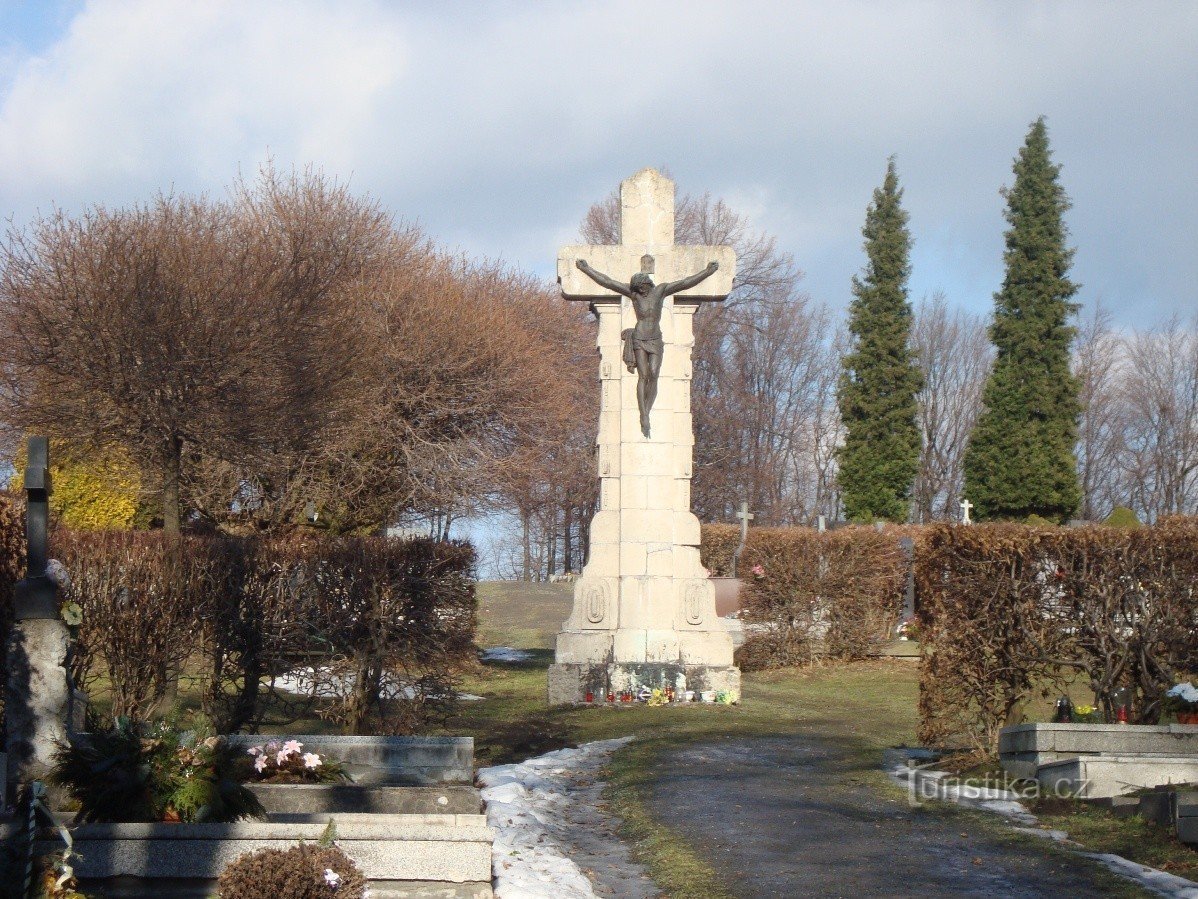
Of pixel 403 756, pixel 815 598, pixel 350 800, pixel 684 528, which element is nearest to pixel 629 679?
pixel 684 528

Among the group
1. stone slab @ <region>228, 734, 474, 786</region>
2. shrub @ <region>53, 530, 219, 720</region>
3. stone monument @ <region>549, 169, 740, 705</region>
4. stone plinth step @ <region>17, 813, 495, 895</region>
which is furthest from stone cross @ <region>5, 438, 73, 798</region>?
stone monument @ <region>549, 169, 740, 705</region>

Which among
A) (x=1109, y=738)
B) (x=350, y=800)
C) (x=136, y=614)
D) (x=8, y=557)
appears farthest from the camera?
(x=136, y=614)

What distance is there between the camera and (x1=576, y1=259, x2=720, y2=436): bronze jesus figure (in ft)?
56.9

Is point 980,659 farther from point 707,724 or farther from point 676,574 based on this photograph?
point 676,574

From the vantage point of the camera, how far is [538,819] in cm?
1062

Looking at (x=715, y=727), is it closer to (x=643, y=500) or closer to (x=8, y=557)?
(x=643, y=500)

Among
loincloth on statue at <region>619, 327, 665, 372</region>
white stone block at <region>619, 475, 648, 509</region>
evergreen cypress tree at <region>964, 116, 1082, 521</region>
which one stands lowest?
white stone block at <region>619, 475, 648, 509</region>

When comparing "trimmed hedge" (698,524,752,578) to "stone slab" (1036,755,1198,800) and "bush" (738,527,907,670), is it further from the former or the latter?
"stone slab" (1036,755,1198,800)

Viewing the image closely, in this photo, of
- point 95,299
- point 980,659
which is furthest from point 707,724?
point 95,299

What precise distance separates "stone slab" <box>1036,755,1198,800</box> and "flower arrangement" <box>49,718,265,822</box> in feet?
19.9

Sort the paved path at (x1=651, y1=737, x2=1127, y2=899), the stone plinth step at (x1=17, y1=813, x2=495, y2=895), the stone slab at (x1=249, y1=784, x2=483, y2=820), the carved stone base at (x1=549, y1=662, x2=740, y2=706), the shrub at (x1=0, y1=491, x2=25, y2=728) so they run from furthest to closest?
1. the carved stone base at (x1=549, y1=662, x2=740, y2=706)
2. the shrub at (x1=0, y1=491, x2=25, y2=728)
3. the stone slab at (x1=249, y1=784, x2=483, y2=820)
4. the paved path at (x1=651, y1=737, x2=1127, y2=899)
5. the stone plinth step at (x1=17, y1=813, x2=495, y2=895)

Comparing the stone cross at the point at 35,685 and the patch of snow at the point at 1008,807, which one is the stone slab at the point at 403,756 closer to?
the stone cross at the point at 35,685

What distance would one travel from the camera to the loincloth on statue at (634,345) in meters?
17.3

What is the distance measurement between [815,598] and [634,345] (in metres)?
9.34
